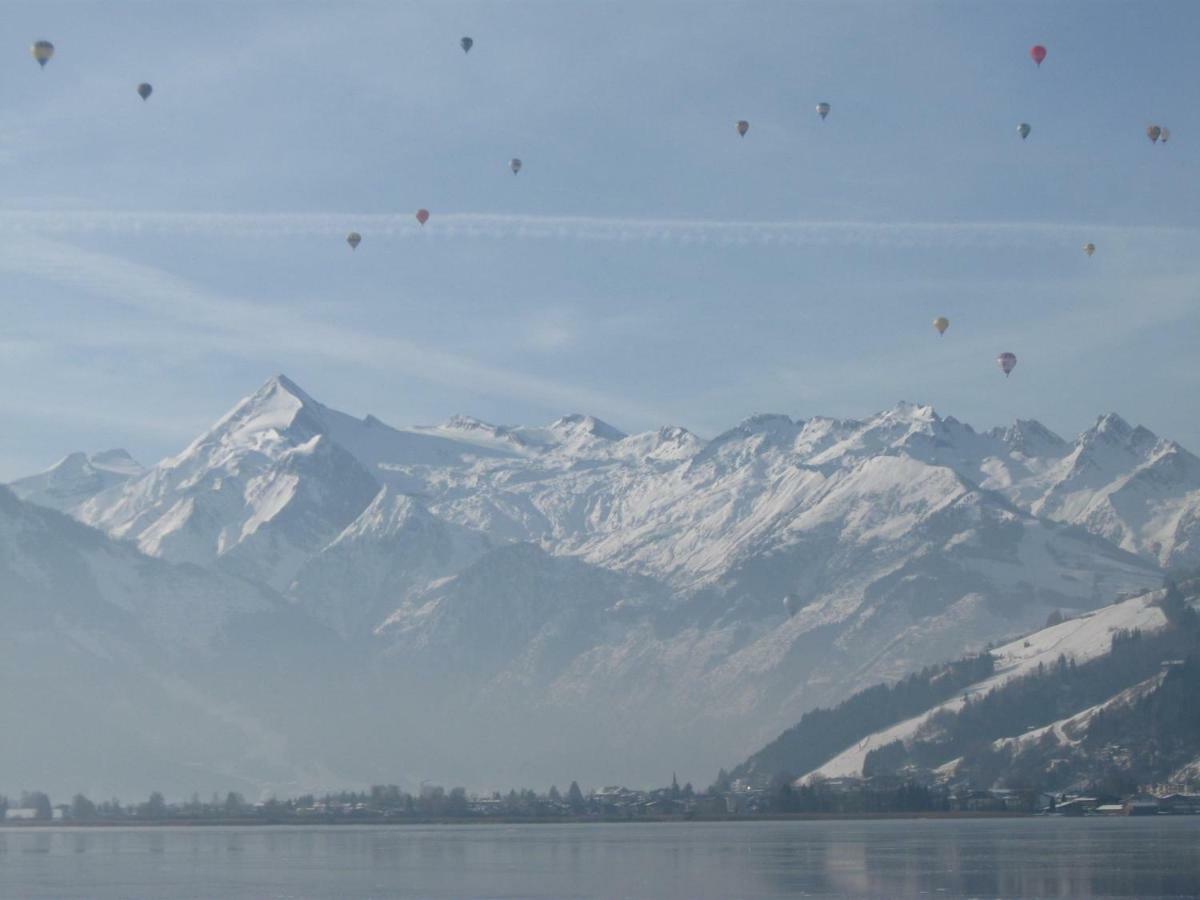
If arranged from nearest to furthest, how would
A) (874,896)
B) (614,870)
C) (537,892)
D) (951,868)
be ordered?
1. (874,896)
2. (537,892)
3. (951,868)
4. (614,870)

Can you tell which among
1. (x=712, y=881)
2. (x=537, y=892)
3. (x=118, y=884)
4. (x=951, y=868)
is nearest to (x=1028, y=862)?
(x=951, y=868)

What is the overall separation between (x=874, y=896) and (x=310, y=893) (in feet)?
148

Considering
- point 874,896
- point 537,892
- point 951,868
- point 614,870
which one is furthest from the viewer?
point 614,870

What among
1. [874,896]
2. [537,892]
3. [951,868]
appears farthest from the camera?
[951,868]

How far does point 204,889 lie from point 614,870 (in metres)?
38.8

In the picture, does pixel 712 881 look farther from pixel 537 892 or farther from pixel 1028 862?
pixel 1028 862

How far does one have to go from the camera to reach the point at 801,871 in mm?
186125

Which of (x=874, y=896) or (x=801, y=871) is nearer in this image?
(x=874, y=896)

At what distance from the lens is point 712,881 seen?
176000 mm

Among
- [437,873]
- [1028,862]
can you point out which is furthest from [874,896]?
[437,873]

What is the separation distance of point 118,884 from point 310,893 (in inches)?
913

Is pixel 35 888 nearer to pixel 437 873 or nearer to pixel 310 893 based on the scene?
pixel 310 893

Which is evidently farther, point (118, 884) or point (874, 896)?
point (118, 884)

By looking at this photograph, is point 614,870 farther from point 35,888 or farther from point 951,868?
point 35,888
